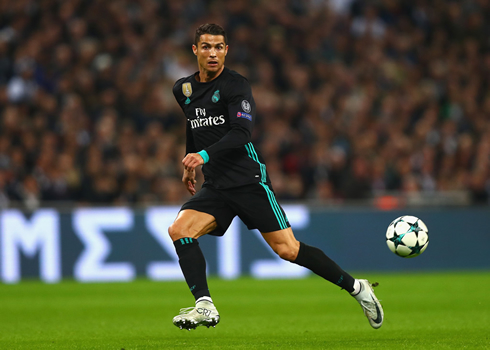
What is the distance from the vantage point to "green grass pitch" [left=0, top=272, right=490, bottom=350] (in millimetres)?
5492

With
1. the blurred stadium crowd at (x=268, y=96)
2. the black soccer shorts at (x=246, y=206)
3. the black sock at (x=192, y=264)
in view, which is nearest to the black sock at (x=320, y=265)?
the black soccer shorts at (x=246, y=206)

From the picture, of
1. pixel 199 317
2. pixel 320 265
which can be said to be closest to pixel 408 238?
pixel 320 265

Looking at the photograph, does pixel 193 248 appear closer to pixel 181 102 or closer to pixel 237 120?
pixel 237 120

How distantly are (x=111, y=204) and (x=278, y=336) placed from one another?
24.6 ft

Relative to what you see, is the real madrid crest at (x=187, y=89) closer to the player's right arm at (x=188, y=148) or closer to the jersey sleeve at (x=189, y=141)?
the player's right arm at (x=188, y=148)

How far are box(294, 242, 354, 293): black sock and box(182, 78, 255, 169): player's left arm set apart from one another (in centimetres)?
95

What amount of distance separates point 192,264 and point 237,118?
3.49 ft

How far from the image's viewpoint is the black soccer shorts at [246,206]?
18.1 ft

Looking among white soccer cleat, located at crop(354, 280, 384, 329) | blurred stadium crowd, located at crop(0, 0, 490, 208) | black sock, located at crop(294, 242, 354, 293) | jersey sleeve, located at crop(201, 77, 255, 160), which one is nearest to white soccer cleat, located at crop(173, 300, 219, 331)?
black sock, located at crop(294, 242, 354, 293)

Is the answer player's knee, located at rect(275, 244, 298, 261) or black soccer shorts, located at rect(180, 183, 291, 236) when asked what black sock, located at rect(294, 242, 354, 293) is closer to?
player's knee, located at rect(275, 244, 298, 261)

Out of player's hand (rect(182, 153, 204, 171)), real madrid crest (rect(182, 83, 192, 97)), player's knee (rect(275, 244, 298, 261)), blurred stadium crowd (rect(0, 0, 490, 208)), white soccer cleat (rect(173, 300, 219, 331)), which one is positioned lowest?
white soccer cleat (rect(173, 300, 219, 331))

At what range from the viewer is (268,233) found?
555cm

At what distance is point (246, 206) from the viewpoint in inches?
217

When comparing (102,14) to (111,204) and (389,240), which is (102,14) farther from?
(389,240)
